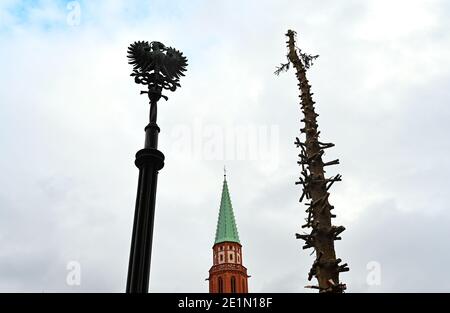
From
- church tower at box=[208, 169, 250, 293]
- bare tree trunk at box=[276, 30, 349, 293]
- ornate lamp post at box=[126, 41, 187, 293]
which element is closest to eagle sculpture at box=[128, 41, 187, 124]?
ornate lamp post at box=[126, 41, 187, 293]

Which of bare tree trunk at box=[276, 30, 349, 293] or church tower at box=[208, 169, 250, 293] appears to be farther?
church tower at box=[208, 169, 250, 293]

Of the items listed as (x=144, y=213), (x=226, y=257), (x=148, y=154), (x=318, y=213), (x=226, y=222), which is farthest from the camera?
(x=226, y=222)

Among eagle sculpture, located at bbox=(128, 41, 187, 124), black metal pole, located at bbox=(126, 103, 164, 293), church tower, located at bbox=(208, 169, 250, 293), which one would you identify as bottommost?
black metal pole, located at bbox=(126, 103, 164, 293)

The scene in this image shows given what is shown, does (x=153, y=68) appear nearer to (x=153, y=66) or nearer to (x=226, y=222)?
(x=153, y=66)

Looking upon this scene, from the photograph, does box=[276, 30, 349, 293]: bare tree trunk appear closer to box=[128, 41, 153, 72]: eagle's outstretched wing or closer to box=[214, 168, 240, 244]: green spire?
box=[128, 41, 153, 72]: eagle's outstretched wing

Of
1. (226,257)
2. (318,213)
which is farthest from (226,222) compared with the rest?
(318,213)

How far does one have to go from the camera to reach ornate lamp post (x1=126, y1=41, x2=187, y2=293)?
471 centimetres

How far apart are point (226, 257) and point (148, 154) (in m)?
86.0

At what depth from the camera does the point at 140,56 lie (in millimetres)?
6160

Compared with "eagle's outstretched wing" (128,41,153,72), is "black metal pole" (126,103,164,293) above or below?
below

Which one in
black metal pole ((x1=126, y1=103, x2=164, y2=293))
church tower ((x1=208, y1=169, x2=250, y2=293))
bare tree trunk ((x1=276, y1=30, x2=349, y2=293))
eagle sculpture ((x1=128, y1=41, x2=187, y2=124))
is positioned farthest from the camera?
church tower ((x1=208, y1=169, x2=250, y2=293))

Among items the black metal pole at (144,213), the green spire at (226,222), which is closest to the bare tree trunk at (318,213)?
→ the black metal pole at (144,213)
